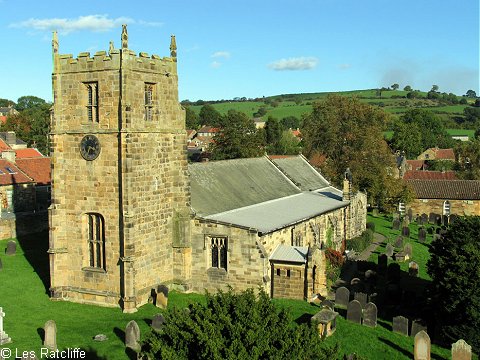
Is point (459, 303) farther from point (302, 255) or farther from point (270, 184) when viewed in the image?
point (270, 184)

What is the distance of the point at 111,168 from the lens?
2598 cm

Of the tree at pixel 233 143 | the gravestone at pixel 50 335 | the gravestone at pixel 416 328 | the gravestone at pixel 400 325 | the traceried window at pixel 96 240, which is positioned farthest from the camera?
the tree at pixel 233 143

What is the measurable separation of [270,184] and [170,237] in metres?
14.4

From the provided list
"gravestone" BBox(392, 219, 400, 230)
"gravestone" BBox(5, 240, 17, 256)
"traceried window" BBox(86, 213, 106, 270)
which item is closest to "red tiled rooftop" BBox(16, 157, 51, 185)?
"gravestone" BBox(5, 240, 17, 256)

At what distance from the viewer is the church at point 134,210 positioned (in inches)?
1014

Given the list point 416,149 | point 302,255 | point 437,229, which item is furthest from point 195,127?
point 302,255

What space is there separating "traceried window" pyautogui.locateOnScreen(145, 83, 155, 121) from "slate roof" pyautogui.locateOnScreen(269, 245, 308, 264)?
31.7 ft

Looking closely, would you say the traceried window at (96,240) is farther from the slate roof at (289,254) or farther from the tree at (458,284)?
the tree at (458,284)

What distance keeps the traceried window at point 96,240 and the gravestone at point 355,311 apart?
11775 mm

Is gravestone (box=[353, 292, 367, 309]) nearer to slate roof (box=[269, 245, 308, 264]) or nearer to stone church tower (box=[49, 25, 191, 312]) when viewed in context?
slate roof (box=[269, 245, 308, 264])

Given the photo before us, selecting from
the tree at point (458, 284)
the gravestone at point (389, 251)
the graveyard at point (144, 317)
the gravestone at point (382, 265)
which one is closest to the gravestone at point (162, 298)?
the graveyard at point (144, 317)

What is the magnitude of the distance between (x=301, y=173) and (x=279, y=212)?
47.8ft

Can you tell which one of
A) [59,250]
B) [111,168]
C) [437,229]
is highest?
[111,168]

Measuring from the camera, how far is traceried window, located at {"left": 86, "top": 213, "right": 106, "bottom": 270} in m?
26.6
